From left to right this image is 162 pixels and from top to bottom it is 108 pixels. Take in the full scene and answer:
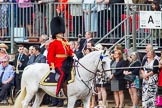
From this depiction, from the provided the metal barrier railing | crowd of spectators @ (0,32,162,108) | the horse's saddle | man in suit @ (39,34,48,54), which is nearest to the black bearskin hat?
the horse's saddle

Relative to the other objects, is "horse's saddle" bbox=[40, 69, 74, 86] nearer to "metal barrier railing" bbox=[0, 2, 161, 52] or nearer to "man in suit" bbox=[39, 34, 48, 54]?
"metal barrier railing" bbox=[0, 2, 161, 52]

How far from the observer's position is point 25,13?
87.7 ft

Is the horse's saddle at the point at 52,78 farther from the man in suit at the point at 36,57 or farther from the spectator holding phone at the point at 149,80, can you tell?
the man in suit at the point at 36,57

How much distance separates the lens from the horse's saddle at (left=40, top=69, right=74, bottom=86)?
20359 millimetres

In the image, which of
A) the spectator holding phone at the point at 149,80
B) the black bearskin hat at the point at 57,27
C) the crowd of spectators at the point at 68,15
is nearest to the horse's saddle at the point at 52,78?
the black bearskin hat at the point at 57,27

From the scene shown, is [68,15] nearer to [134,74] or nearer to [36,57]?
[36,57]

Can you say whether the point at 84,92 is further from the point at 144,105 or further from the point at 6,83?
the point at 6,83

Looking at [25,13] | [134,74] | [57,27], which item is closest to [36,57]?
[25,13]

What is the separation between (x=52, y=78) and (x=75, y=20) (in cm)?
521

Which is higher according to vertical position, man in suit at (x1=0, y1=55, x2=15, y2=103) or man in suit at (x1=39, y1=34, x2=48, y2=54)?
man in suit at (x1=39, y1=34, x2=48, y2=54)

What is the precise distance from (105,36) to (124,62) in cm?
222

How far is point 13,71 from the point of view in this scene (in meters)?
25.5

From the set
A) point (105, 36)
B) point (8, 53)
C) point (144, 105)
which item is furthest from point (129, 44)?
point (8, 53)

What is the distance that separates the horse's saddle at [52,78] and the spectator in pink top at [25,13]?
572 centimetres
